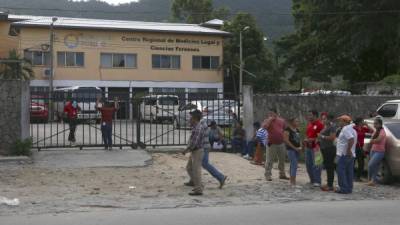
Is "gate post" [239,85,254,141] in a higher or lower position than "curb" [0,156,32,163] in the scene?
higher

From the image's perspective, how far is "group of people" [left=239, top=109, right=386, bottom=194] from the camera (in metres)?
12.8

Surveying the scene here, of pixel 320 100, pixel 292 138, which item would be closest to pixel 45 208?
pixel 292 138

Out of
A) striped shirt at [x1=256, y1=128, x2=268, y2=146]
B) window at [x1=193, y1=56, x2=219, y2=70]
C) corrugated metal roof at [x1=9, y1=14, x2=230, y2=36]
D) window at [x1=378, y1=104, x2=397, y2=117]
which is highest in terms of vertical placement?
corrugated metal roof at [x1=9, y1=14, x2=230, y2=36]

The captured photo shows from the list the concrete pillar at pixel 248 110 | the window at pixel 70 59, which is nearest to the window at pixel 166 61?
the window at pixel 70 59

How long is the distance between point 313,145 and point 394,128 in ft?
7.69

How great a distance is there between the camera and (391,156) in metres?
14.0

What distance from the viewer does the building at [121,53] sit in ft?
163

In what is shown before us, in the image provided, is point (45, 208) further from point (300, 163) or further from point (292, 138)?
point (300, 163)

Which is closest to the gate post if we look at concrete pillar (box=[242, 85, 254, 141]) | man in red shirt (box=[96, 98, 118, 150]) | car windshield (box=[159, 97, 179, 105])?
concrete pillar (box=[242, 85, 254, 141])

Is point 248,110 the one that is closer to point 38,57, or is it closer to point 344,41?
point 344,41

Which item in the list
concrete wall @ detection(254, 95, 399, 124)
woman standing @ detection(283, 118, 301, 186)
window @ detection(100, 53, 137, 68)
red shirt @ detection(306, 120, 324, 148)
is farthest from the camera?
window @ detection(100, 53, 137, 68)

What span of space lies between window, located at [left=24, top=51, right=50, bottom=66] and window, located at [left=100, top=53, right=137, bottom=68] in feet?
14.9

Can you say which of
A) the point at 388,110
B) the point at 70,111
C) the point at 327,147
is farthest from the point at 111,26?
the point at 327,147

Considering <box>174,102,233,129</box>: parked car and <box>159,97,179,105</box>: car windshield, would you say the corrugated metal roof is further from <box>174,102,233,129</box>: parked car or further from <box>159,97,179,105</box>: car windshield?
<box>174,102,233,129</box>: parked car
